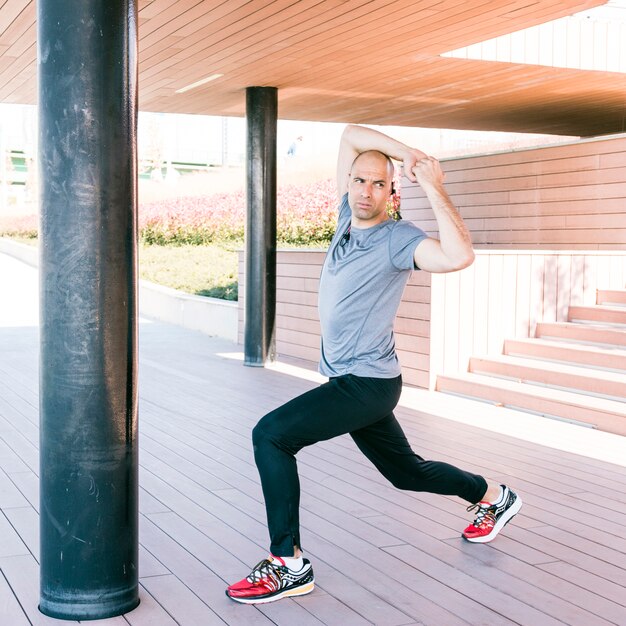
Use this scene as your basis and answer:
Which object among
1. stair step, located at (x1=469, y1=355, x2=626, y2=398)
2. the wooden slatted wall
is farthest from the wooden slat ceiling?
stair step, located at (x1=469, y1=355, x2=626, y2=398)

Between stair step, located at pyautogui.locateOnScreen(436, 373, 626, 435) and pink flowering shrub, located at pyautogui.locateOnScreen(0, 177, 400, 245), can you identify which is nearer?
stair step, located at pyautogui.locateOnScreen(436, 373, 626, 435)

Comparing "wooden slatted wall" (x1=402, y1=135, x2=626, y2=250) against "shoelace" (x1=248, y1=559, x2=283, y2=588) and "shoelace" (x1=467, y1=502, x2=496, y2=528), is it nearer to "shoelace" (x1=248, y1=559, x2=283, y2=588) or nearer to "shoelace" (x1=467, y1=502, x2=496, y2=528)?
"shoelace" (x1=467, y1=502, x2=496, y2=528)

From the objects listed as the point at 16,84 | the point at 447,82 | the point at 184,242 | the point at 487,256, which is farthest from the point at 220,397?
the point at 184,242

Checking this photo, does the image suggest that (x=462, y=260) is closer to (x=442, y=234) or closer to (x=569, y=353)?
(x=442, y=234)

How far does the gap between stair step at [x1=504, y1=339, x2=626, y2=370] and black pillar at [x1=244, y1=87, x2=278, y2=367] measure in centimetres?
271

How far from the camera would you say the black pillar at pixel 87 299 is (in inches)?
127

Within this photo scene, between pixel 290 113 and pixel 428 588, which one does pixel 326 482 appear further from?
pixel 290 113

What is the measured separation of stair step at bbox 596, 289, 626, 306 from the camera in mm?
8969

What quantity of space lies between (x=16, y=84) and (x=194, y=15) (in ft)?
13.4

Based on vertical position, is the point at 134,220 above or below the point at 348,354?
above

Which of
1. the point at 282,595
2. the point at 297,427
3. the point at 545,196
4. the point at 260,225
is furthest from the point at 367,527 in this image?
the point at 545,196

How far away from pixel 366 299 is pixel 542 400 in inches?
173

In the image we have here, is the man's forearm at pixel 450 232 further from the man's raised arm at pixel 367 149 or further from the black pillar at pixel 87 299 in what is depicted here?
the black pillar at pixel 87 299

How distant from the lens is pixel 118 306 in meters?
3.34
